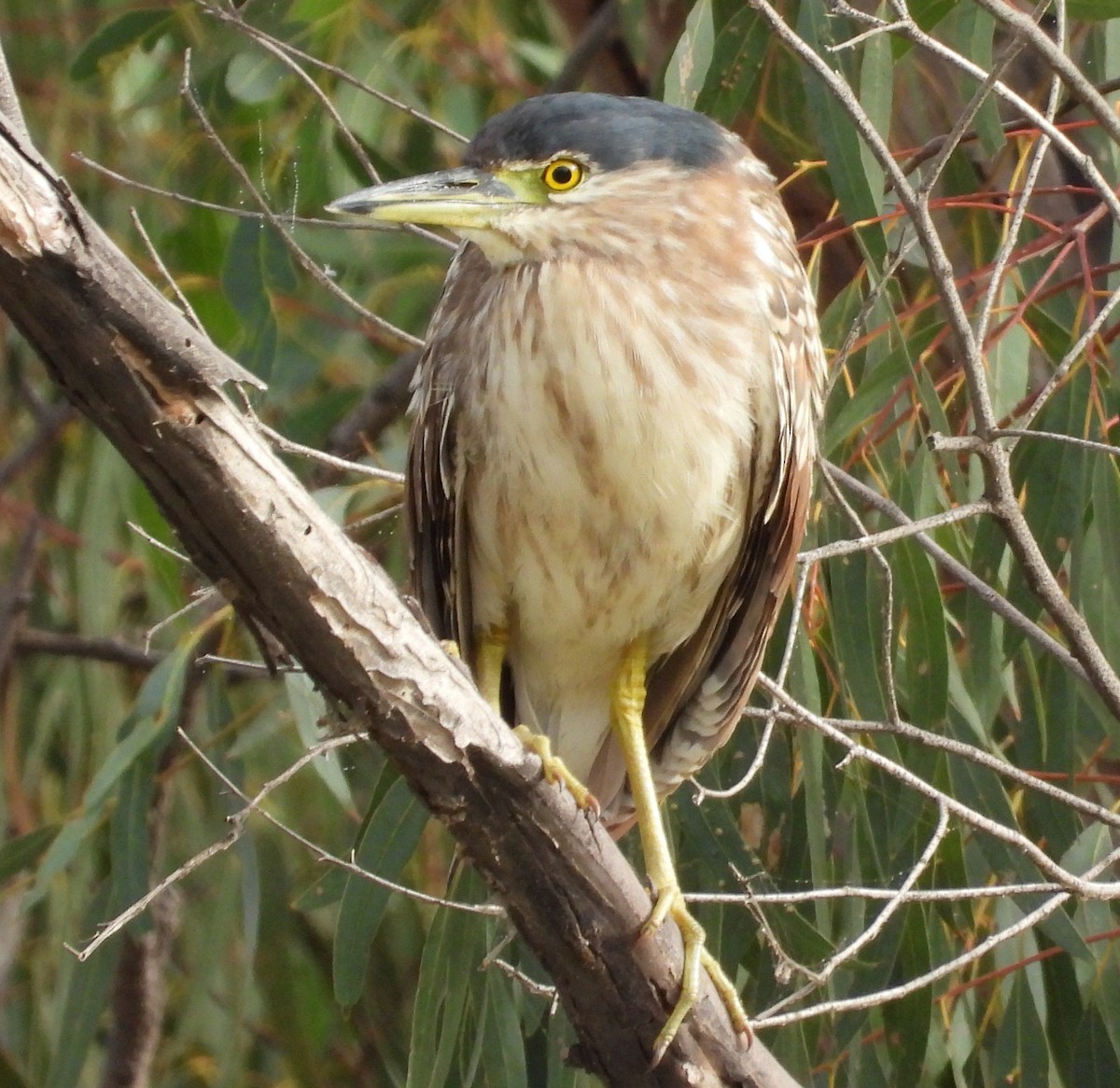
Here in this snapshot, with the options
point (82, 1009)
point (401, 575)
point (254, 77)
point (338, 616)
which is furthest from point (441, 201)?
point (82, 1009)

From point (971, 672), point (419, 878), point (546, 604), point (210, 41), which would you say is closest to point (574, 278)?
point (546, 604)

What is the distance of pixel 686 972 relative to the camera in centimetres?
175

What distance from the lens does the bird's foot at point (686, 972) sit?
5.61 ft

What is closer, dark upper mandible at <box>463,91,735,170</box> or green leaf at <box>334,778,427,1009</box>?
dark upper mandible at <box>463,91,735,170</box>

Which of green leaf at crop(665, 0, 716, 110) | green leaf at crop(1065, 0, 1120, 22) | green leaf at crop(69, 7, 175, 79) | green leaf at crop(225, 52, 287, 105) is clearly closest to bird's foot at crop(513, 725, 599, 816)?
green leaf at crop(665, 0, 716, 110)

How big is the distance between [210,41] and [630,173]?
118 centimetres

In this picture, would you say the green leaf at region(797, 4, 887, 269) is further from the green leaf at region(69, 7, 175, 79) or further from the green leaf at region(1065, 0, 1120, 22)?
the green leaf at region(69, 7, 175, 79)

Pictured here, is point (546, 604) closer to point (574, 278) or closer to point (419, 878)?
point (574, 278)

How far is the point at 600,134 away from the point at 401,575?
1.16m

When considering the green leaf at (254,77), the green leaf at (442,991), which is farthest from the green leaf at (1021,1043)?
the green leaf at (254,77)

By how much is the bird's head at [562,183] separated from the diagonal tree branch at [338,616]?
566 millimetres

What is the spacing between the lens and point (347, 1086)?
10.8 feet

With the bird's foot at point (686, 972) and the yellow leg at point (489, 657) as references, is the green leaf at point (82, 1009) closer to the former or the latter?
the yellow leg at point (489, 657)

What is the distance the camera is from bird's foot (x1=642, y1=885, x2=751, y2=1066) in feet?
5.61
